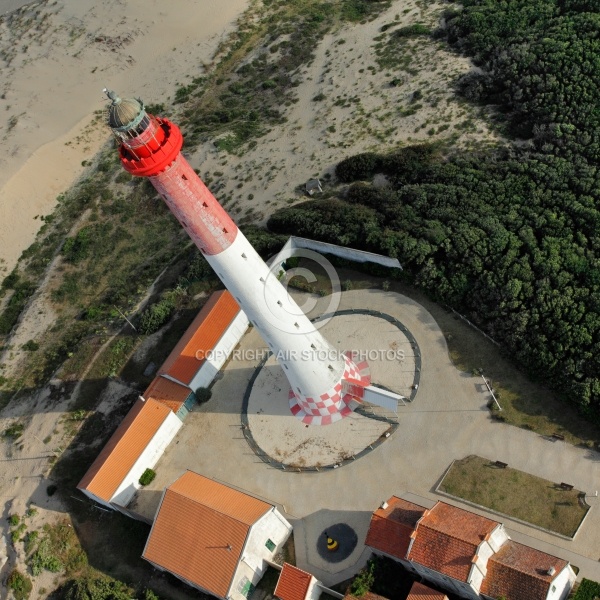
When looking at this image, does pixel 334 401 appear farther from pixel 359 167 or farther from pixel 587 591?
pixel 359 167

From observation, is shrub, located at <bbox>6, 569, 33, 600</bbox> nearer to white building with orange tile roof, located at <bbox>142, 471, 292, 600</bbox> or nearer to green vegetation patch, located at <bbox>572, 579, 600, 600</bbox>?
white building with orange tile roof, located at <bbox>142, 471, 292, 600</bbox>

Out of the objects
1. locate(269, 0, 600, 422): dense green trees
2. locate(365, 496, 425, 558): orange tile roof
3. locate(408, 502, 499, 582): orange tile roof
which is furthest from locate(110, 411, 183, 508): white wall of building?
locate(408, 502, 499, 582): orange tile roof

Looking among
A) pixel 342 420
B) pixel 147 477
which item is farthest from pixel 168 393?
pixel 342 420

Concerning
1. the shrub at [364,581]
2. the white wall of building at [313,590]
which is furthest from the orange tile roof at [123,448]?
the shrub at [364,581]

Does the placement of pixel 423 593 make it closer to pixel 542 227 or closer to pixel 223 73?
pixel 542 227

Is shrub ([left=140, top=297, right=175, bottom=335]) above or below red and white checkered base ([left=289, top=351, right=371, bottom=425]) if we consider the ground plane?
above

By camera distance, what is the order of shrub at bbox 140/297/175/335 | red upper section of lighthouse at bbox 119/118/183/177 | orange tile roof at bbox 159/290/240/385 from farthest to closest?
1. shrub at bbox 140/297/175/335
2. orange tile roof at bbox 159/290/240/385
3. red upper section of lighthouse at bbox 119/118/183/177
